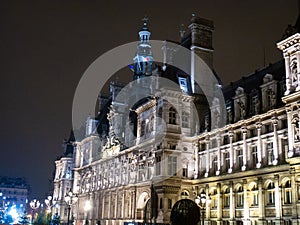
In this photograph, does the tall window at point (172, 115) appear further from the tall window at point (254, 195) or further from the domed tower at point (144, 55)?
the domed tower at point (144, 55)

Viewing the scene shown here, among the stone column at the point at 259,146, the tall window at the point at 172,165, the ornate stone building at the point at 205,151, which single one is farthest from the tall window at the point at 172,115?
the stone column at the point at 259,146

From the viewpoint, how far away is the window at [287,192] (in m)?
33.7

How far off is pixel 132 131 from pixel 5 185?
487ft

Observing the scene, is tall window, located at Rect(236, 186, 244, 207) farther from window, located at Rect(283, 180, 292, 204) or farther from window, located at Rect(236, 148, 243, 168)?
window, located at Rect(283, 180, 292, 204)

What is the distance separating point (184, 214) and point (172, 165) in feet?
102

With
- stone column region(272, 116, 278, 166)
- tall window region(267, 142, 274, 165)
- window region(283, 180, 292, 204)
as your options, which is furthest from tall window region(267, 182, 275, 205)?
stone column region(272, 116, 278, 166)

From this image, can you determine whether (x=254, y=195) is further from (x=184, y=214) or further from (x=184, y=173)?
(x=184, y=214)

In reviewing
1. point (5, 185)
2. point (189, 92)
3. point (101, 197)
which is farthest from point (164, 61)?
point (5, 185)

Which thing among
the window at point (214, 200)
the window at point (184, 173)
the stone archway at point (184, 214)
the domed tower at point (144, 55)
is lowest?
the stone archway at point (184, 214)

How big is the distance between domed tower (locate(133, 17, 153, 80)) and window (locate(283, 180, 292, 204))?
41.9 metres

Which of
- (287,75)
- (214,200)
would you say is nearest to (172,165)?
(214,200)

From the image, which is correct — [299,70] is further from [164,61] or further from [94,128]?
[94,128]

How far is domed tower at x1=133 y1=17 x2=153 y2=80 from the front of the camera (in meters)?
73.4

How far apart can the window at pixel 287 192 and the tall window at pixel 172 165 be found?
15.6m
